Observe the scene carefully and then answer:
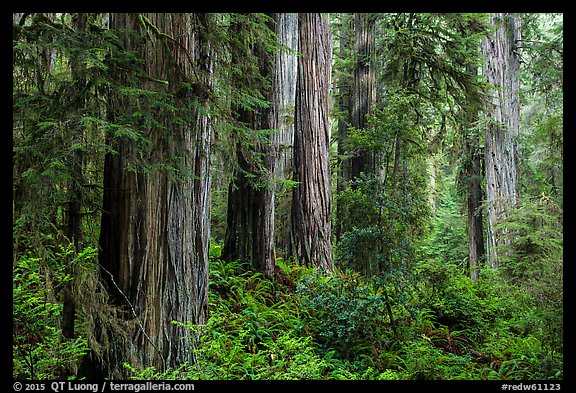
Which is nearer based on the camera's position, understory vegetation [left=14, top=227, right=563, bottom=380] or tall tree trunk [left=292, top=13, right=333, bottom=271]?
understory vegetation [left=14, top=227, right=563, bottom=380]

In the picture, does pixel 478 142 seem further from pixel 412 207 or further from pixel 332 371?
pixel 332 371

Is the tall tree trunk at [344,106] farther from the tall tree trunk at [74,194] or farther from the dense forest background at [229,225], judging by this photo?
the tall tree trunk at [74,194]

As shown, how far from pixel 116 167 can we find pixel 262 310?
357 cm

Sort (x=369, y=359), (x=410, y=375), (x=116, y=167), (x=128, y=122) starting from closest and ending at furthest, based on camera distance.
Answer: (x=128, y=122)
(x=116, y=167)
(x=410, y=375)
(x=369, y=359)

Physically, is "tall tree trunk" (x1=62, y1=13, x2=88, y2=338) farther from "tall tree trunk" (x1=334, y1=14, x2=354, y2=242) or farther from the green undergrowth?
"tall tree trunk" (x1=334, y1=14, x2=354, y2=242)

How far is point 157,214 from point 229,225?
3.68 m

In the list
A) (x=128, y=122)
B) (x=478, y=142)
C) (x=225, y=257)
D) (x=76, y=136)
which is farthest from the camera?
(x=478, y=142)

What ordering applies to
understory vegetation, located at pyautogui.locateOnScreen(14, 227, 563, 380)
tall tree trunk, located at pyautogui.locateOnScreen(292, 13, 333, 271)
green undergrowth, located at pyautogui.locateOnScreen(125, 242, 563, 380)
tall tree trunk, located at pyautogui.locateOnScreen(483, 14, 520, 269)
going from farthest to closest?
tall tree trunk, located at pyautogui.locateOnScreen(483, 14, 520, 269) → tall tree trunk, located at pyautogui.locateOnScreen(292, 13, 333, 271) → green undergrowth, located at pyautogui.locateOnScreen(125, 242, 563, 380) → understory vegetation, located at pyautogui.locateOnScreen(14, 227, 563, 380)

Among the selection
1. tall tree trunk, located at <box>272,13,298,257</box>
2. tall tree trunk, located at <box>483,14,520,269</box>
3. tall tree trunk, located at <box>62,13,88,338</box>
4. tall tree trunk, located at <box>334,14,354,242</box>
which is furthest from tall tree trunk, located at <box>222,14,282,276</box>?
tall tree trunk, located at <box>334,14,354,242</box>

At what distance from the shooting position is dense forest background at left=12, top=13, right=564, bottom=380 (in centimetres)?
430

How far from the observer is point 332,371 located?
610cm

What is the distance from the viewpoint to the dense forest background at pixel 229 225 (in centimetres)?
430

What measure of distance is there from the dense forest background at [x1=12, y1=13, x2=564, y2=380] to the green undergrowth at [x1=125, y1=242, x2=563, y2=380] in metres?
0.04

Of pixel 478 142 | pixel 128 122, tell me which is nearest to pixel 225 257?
pixel 128 122
